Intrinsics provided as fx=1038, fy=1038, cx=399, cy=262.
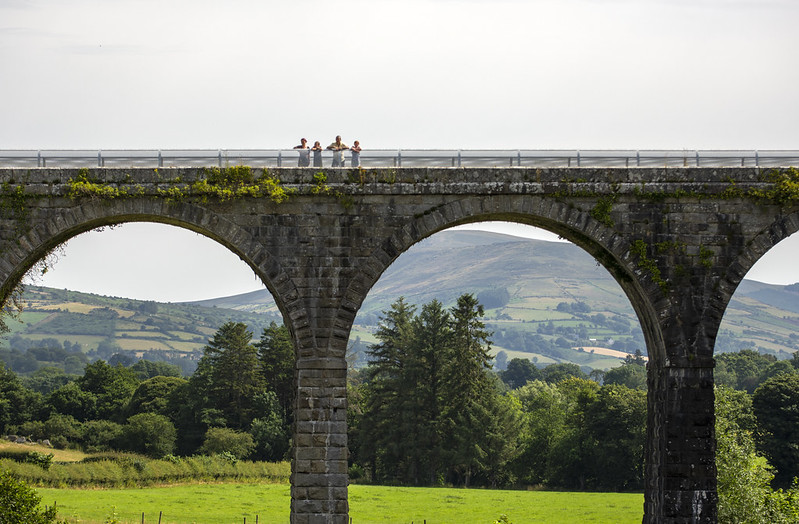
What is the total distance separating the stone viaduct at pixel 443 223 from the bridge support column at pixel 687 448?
1.4 inches

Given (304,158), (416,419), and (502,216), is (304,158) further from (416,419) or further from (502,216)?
(416,419)

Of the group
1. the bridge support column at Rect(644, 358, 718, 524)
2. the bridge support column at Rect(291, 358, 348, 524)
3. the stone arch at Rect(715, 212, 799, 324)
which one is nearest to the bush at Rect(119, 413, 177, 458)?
the bridge support column at Rect(291, 358, 348, 524)

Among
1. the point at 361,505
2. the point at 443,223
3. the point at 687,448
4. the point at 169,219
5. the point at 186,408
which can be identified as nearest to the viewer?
the point at 687,448

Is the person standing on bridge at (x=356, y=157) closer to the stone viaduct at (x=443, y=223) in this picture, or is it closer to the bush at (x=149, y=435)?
the stone viaduct at (x=443, y=223)

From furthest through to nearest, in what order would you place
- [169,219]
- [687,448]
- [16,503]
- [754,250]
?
[16,503]
[169,219]
[754,250]
[687,448]

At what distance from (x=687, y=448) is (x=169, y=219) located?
14.8 metres

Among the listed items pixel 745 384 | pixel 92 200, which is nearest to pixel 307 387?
pixel 92 200

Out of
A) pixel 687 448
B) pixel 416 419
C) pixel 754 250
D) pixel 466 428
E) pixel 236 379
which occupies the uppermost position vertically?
pixel 754 250

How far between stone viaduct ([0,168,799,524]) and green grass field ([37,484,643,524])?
74.7 ft

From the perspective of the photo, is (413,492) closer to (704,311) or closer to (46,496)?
(46,496)

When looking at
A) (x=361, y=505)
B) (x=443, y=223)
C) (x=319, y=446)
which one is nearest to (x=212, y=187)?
(x=443, y=223)

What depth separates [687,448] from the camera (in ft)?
87.4

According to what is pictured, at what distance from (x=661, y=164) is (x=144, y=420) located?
178ft

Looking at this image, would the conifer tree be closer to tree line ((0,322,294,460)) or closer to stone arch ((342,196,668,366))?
tree line ((0,322,294,460))
